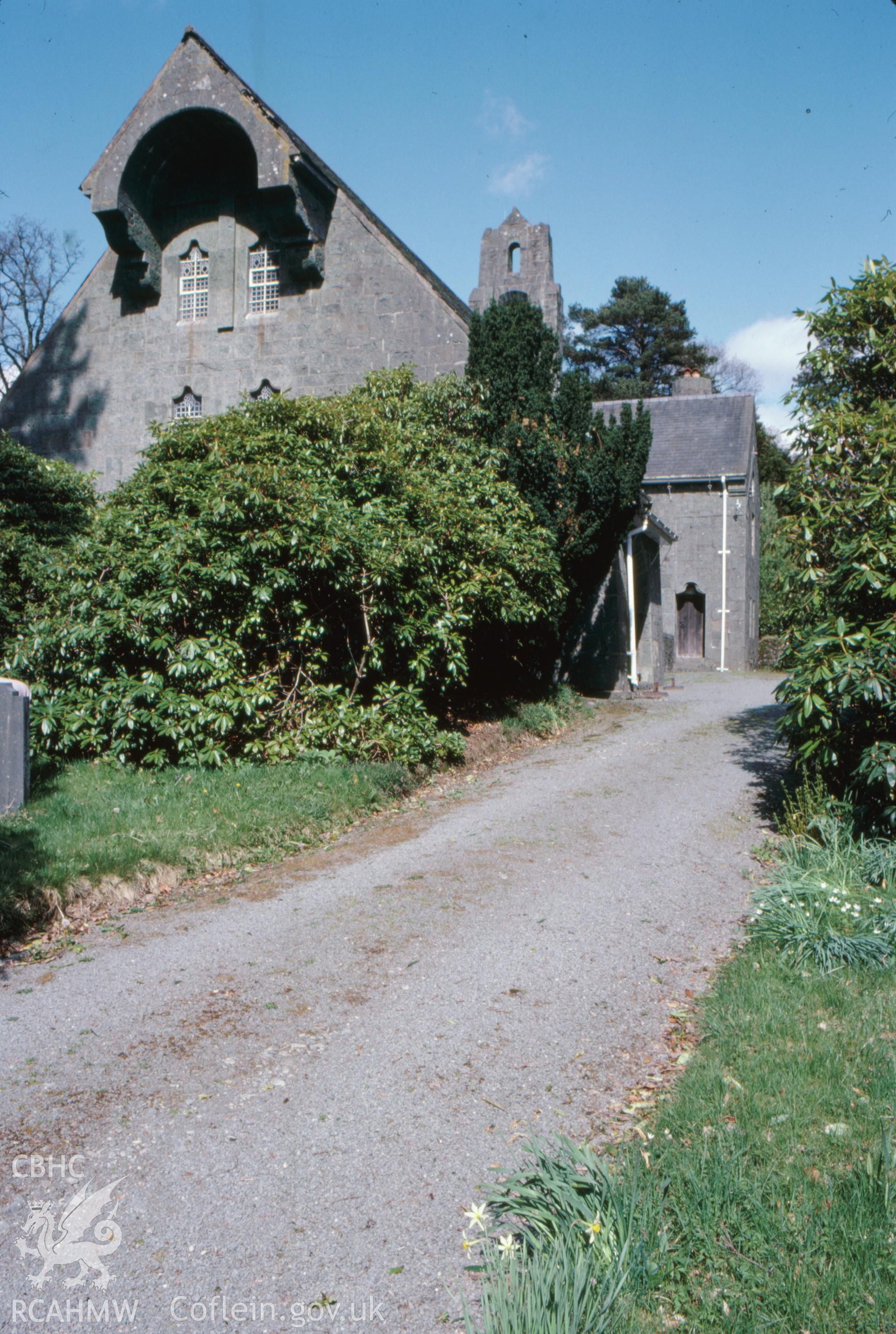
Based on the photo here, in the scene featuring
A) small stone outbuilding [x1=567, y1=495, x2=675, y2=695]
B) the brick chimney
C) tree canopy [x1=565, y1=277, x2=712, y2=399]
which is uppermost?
tree canopy [x1=565, y1=277, x2=712, y2=399]

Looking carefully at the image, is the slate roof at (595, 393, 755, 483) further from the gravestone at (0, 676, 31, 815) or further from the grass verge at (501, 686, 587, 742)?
the gravestone at (0, 676, 31, 815)

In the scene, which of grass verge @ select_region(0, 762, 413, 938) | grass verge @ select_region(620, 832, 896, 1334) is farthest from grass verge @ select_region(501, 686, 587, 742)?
grass verge @ select_region(620, 832, 896, 1334)

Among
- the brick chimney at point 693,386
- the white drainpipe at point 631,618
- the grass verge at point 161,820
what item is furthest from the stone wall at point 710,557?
the grass verge at point 161,820

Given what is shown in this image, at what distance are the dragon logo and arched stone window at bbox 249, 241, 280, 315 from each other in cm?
1696

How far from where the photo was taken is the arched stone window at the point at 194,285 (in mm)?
18219

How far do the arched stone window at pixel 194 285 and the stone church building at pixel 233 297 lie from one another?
28mm

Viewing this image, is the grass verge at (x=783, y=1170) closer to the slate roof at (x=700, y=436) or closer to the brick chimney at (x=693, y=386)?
the slate roof at (x=700, y=436)

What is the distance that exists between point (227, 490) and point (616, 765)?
18.5ft

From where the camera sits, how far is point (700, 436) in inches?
1151

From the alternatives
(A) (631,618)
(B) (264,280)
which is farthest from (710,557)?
(B) (264,280)

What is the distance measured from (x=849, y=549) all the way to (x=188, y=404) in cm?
1437

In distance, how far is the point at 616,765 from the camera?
11.5 m

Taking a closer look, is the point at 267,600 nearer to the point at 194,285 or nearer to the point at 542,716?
the point at 542,716

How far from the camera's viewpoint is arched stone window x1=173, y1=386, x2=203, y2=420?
59.4 feet
